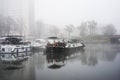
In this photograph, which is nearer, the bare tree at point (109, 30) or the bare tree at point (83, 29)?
the bare tree at point (109, 30)

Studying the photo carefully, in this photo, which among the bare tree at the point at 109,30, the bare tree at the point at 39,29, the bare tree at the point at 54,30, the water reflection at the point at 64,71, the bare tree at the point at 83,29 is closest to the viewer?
the water reflection at the point at 64,71

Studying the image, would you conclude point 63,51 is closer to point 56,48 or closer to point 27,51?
point 56,48

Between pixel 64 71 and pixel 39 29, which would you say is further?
pixel 39 29

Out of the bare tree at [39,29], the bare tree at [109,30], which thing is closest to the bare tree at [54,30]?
the bare tree at [39,29]

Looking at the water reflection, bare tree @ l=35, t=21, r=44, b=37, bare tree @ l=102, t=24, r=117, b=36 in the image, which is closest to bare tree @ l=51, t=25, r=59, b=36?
bare tree @ l=35, t=21, r=44, b=37

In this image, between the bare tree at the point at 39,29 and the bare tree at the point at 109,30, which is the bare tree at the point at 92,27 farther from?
the bare tree at the point at 39,29

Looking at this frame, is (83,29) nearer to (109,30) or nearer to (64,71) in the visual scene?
(109,30)

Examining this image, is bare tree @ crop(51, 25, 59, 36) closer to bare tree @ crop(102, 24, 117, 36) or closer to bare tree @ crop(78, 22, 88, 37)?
bare tree @ crop(78, 22, 88, 37)

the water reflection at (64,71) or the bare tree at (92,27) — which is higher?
the bare tree at (92,27)

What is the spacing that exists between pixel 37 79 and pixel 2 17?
21.9ft

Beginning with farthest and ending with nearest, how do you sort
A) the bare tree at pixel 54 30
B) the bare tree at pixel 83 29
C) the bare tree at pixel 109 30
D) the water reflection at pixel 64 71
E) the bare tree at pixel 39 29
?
the bare tree at pixel 83 29 → the bare tree at pixel 54 30 → the bare tree at pixel 109 30 → the bare tree at pixel 39 29 → the water reflection at pixel 64 71

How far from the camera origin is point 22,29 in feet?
33.1

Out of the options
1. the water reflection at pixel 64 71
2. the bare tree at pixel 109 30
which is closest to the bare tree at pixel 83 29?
the bare tree at pixel 109 30

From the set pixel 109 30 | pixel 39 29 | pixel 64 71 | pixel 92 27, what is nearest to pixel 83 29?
pixel 92 27
